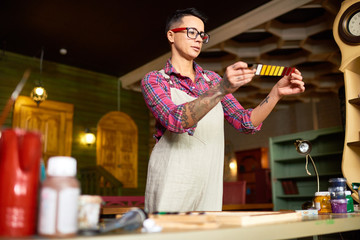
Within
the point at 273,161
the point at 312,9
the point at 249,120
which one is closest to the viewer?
the point at 249,120

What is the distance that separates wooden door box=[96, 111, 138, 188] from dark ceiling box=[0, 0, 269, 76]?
1545mm

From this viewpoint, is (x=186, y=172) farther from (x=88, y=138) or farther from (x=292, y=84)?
(x=88, y=138)

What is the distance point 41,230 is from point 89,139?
7560 mm

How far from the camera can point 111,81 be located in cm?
876

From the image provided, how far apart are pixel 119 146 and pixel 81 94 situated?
1.52 metres

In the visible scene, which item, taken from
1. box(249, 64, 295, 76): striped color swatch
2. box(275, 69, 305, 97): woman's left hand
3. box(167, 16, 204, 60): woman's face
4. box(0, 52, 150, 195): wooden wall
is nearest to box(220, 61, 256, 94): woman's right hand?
box(249, 64, 295, 76): striped color swatch

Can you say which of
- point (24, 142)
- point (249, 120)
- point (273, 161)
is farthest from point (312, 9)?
point (24, 142)

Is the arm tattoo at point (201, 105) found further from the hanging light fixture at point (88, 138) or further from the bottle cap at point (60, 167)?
the hanging light fixture at point (88, 138)

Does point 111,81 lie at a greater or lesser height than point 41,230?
greater

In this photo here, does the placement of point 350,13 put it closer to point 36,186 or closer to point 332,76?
point 36,186

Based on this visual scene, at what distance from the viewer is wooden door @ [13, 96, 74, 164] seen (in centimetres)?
713

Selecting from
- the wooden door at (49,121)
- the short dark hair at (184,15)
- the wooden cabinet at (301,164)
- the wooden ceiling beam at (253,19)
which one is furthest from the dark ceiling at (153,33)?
the short dark hair at (184,15)

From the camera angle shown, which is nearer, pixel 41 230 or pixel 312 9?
pixel 41 230

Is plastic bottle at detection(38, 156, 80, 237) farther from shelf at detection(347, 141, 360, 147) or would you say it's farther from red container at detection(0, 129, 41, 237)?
shelf at detection(347, 141, 360, 147)
